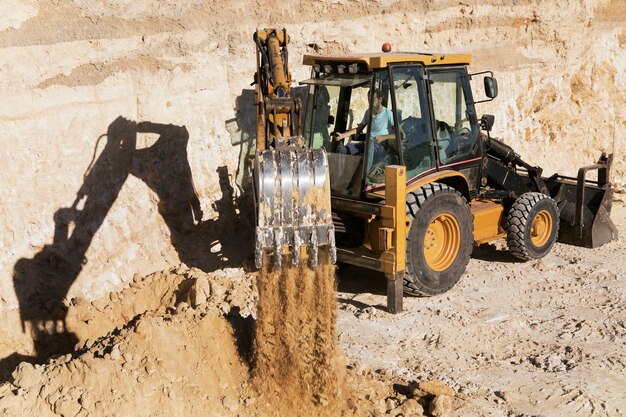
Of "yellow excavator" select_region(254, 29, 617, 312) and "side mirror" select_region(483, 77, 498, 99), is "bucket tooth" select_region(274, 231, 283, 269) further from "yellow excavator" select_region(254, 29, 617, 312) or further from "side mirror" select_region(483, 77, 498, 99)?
"side mirror" select_region(483, 77, 498, 99)

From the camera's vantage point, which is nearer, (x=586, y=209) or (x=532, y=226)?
(x=532, y=226)

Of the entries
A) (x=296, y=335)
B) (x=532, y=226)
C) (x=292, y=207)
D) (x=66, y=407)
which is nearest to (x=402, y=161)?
(x=292, y=207)

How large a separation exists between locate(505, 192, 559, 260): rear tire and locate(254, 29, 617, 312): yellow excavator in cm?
1

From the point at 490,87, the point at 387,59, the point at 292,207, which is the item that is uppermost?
the point at 387,59

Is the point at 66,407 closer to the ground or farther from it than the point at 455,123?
closer to the ground

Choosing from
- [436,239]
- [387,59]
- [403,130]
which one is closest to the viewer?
[387,59]

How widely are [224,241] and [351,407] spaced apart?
→ 152 inches

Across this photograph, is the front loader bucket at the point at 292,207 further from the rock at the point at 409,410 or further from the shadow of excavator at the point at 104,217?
the shadow of excavator at the point at 104,217

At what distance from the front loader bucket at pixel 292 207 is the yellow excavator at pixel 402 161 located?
0.45 meters

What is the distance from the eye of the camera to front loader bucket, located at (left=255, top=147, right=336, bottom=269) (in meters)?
5.41

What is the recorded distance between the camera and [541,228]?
885cm

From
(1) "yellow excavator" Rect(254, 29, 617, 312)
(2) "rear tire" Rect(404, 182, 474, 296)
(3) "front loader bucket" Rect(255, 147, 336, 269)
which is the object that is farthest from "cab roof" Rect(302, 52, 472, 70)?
(3) "front loader bucket" Rect(255, 147, 336, 269)

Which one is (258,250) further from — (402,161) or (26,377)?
(402,161)

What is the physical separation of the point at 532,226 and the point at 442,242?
4.85ft
